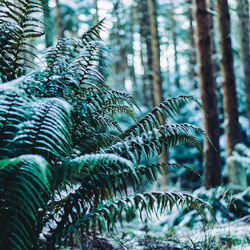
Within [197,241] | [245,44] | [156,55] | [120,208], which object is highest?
[156,55]

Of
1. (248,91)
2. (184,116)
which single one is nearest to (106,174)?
(248,91)

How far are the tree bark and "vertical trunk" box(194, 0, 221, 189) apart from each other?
47 cm

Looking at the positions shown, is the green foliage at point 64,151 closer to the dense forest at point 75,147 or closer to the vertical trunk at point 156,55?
the dense forest at point 75,147

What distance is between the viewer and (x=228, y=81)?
Answer: 6676 millimetres

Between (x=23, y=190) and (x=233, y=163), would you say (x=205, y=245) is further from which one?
(x=233, y=163)

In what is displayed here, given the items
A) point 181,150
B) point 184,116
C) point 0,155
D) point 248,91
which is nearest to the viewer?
point 0,155

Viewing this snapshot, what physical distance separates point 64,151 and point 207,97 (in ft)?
15.2

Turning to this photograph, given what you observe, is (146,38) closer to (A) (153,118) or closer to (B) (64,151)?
(A) (153,118)

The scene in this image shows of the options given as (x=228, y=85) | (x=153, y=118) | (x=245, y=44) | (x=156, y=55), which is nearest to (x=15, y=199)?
(x=153, y=118)

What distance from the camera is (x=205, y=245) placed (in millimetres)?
3018

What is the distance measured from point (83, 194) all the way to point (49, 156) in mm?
406

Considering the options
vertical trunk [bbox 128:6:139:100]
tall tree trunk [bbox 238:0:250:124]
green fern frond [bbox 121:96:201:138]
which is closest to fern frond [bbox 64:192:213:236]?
green fern frond [bbox 121:96:201:138]

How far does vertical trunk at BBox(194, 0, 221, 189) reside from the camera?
6.15 metres

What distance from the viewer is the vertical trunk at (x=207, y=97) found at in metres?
6.15
